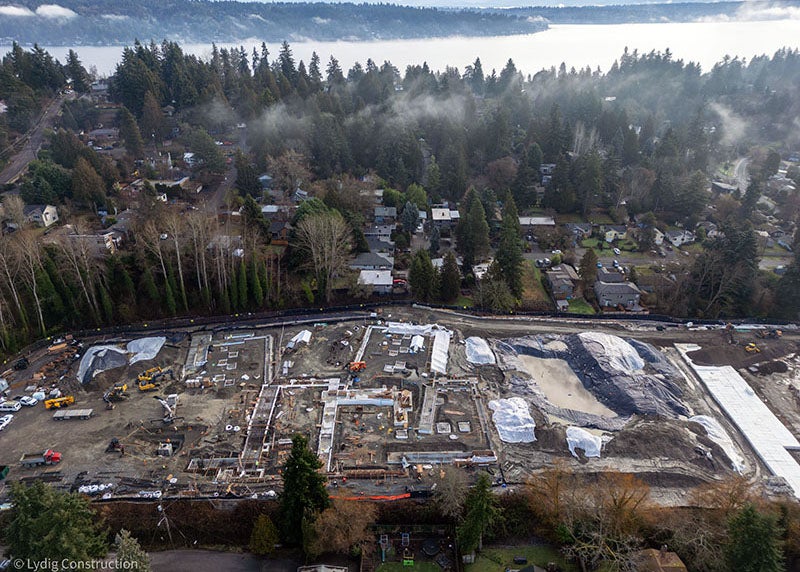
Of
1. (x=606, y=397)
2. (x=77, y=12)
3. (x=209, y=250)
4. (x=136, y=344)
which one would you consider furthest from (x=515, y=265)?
(x=77, y=12)

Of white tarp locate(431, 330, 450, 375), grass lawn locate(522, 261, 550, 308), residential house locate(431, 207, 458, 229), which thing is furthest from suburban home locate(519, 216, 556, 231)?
white tarp locate(431, 330, 450, 375)

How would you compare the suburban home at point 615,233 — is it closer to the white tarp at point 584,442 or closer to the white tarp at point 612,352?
the white tarp at point 612,352

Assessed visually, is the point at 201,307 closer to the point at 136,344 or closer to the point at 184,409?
the point at 136,344

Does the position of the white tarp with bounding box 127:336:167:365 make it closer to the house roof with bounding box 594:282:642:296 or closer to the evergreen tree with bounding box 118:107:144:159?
the evergreen tree with bounding box 118:107:144:159

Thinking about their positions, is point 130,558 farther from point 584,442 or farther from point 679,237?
point 679,237

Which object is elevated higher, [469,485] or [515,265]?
[515,265]

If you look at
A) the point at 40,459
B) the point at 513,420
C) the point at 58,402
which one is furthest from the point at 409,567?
the point at 58,402

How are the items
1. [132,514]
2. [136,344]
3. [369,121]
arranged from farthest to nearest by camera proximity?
[369,121]
[136,344]
[132,514]
